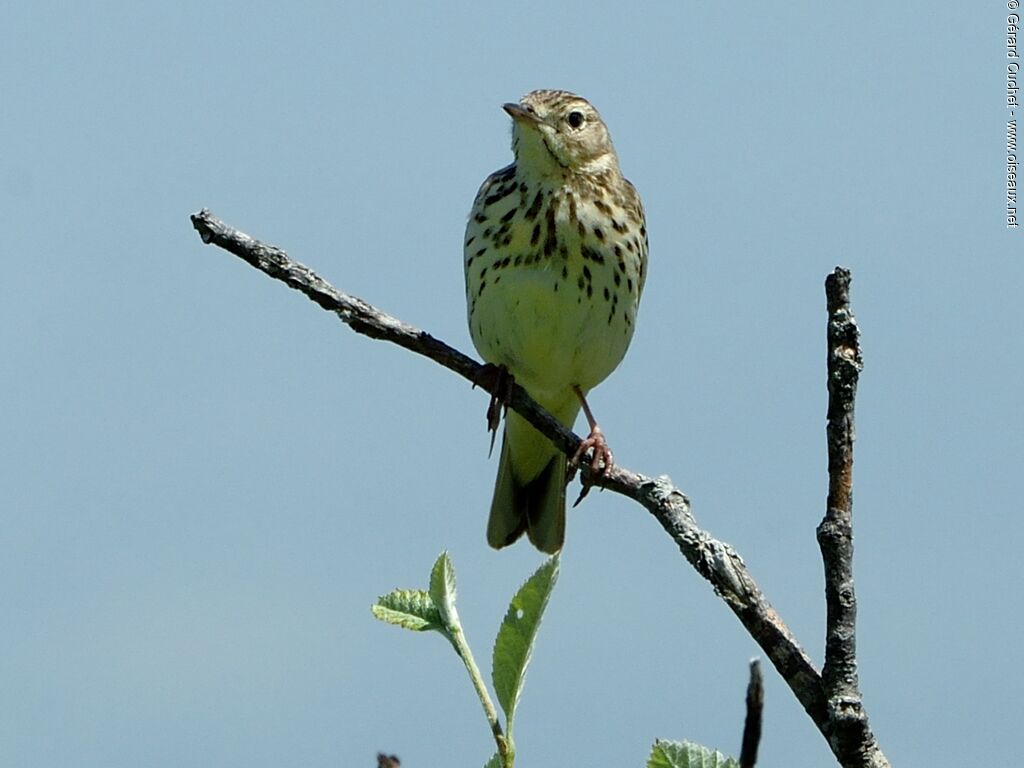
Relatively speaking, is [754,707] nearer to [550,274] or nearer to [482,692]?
[482,692]

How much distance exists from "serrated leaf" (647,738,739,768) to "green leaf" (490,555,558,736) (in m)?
0.35

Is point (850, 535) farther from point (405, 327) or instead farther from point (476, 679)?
point (405, 327)

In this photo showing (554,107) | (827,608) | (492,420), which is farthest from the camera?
(554,107)

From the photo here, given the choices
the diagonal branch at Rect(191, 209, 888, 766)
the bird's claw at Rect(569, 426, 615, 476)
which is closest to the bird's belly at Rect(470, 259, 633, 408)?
the bird's claw at Rect(569, 426, 615, 476)

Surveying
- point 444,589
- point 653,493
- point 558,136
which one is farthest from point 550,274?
point 444,589

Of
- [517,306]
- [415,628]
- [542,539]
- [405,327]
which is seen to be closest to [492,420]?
[517,306]

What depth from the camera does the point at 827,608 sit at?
6.25 ft

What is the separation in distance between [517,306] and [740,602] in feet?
17.4

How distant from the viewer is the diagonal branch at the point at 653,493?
6.43 ft

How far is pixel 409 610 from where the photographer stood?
245 cm

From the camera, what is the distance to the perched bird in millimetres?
7520

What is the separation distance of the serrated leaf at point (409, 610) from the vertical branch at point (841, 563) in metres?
0.72

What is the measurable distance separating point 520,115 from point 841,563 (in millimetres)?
6426

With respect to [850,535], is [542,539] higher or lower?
higher
